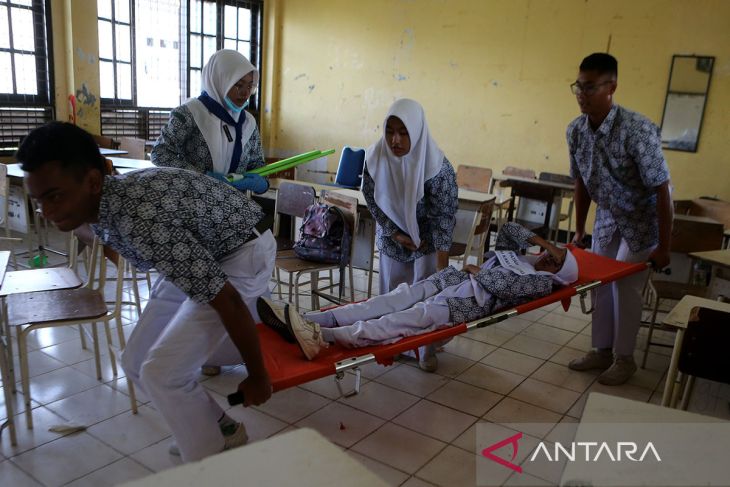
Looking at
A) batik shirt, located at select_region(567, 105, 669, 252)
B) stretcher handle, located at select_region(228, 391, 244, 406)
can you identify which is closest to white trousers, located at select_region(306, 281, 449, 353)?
stretcher handle, located at select_region(228, 391, 244, 406)

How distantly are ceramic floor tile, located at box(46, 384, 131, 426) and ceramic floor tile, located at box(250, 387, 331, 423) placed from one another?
62 cm

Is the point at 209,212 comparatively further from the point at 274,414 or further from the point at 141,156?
the point at 141,156

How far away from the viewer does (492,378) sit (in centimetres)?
312

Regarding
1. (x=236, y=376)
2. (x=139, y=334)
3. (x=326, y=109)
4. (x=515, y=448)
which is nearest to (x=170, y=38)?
(x=326, y=109)

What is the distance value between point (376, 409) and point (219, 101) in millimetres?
1733

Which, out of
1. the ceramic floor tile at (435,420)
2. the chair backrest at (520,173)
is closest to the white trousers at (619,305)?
the ceramic floor tile at (435,420)

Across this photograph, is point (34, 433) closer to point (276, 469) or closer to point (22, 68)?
point (276, 469)

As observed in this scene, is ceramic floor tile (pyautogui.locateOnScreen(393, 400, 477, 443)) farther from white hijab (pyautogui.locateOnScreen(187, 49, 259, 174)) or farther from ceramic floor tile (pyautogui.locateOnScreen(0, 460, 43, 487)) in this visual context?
white hijab (pyautogui.locateOnScreen(187, 49, 259, 174))

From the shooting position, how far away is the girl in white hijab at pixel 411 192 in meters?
2.86

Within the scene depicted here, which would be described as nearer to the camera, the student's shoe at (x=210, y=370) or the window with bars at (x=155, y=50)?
the student's shoe at (x=210, y=370)

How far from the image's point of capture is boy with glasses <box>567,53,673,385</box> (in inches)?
110

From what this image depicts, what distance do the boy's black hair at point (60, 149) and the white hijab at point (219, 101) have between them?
137cm

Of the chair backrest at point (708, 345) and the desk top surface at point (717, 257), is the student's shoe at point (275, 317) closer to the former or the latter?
the chair backrest at point (708, 345)

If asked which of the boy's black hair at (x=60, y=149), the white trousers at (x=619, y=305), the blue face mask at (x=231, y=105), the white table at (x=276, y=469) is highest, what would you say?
the blue face mask at (x=231, y=105)
